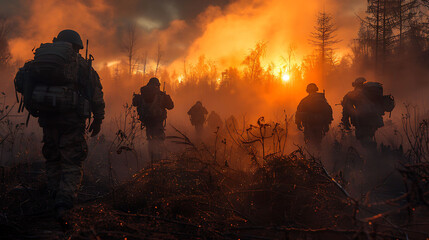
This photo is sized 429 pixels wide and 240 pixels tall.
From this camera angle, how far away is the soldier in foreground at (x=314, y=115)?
5949 millimetres

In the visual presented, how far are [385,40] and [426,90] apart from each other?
559 cm

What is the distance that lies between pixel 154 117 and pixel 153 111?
0.17m

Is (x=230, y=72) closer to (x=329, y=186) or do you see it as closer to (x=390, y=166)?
(x=390, y=166)

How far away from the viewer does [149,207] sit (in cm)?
202

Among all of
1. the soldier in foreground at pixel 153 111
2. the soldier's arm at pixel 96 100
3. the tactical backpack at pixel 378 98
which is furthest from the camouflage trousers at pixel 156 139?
the tactical backpack at pixel 378 98

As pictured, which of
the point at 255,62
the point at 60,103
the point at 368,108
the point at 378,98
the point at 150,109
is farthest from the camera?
the point at 255,62

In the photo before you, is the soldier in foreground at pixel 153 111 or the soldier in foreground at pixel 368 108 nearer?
the soldier in foreground at pixel 368 108

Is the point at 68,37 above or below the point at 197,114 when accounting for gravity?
below

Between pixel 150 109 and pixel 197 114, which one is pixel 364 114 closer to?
pixel 150 109

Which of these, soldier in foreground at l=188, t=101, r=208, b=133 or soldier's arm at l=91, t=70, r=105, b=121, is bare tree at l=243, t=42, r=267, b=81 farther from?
soldier's arm at l=91, t=70, r=105, b=121

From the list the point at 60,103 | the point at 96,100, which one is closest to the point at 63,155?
the point at 60,103

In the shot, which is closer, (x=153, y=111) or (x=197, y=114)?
(x=153, y=111)

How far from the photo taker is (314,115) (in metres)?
5.98

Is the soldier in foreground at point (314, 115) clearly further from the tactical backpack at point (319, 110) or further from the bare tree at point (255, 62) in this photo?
the bare tree at point (255, 62)
